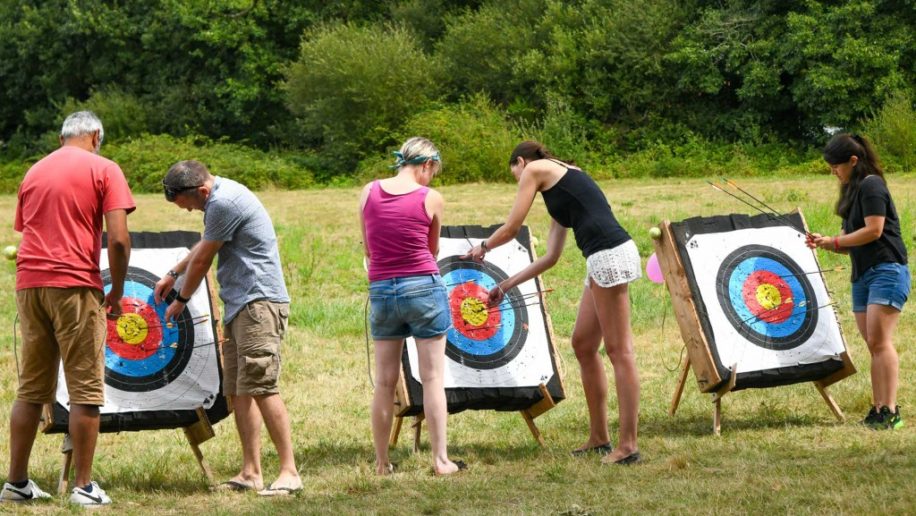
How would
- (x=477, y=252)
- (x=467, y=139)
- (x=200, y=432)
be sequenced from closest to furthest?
(x=200, y=432) < (x=477, y=252) < (x=467, y=139)

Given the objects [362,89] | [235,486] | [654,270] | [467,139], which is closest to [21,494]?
[235,486]

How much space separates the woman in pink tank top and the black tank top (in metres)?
0.59

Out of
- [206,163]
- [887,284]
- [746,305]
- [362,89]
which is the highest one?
[362,89]

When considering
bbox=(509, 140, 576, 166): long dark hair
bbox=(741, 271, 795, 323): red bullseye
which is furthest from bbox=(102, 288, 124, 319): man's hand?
bbox=(741, 271, 795, 323): red bullseye

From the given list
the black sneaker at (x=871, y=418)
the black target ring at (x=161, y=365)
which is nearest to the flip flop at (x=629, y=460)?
the black sneaker at (x=871, y=418)

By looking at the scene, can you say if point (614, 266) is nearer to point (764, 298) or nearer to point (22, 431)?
point (764, 298)

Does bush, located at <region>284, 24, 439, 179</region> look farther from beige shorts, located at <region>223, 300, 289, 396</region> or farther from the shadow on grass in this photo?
beige shorts, located at <region>223, 300, 289, 396</region>

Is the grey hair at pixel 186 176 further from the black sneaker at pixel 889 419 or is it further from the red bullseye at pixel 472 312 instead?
the black sneaker at pixel 889 419

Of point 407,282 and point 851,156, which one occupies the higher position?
point 851,156

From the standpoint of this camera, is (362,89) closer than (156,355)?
No

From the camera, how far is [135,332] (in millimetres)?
6207

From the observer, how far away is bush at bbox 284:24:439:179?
3086 cm

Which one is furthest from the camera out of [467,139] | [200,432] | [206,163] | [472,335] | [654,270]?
[206,163]

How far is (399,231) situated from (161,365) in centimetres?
142
